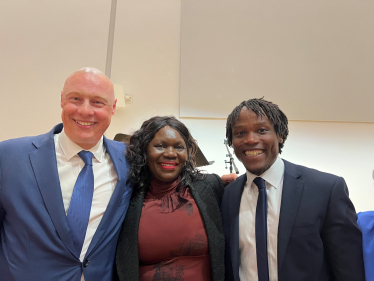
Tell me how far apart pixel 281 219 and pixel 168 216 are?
63 centimetres

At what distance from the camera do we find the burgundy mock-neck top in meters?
1.32

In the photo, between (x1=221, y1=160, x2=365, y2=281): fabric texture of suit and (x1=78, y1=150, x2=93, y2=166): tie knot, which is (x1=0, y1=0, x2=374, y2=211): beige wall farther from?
(x1=221, y1=160, x2=365, y2=281): fabric texture of suit

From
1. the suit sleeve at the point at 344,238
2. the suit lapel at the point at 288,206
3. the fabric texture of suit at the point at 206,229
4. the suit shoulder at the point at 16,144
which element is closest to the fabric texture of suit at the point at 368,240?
the suit sleeve at the point at 344,238

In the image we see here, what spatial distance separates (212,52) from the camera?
3684 millimetres

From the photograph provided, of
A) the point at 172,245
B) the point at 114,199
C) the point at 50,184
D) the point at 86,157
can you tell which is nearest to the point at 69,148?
the point at 86,157

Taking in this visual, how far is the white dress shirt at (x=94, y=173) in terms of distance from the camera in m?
1.26

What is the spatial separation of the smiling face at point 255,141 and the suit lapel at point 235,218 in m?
0.19

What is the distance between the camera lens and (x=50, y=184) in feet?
3.92

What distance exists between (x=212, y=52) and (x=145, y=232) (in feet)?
10.0

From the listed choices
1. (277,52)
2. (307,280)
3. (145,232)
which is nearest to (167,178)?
Result: (145,232)

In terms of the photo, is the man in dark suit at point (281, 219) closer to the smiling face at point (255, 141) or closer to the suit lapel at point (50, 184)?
the smiling face at point (255, 141)

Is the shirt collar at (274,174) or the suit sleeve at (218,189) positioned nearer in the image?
the shirt collar at (274,174)

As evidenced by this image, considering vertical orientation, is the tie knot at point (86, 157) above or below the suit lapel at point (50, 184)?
above

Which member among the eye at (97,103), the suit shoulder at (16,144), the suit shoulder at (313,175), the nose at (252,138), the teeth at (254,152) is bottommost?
the suit shoulder at (313,175)
